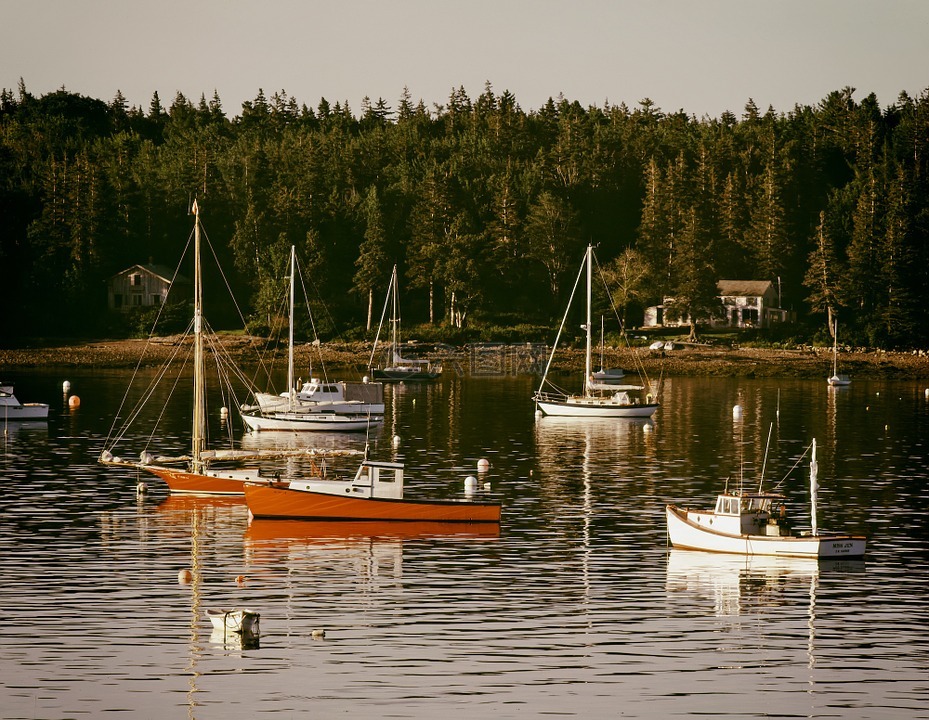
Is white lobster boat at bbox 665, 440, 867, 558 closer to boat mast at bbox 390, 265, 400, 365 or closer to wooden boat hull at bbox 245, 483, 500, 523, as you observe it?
wooden boat hull at bbox 245, 483, 500, 523

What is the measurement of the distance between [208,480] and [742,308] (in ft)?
434

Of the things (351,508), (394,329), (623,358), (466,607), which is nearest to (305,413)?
(351,508)

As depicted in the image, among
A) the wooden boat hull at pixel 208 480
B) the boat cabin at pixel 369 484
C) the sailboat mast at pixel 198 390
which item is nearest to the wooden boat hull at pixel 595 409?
the wooden boat hull at pixel 208 480

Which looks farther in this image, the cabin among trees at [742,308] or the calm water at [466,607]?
the cabin among trees at [742,308]

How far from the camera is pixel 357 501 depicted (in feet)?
188

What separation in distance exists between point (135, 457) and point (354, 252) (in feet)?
371

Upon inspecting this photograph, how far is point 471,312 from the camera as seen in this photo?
186 meters

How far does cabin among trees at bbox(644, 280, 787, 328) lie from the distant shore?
10623 millimetres

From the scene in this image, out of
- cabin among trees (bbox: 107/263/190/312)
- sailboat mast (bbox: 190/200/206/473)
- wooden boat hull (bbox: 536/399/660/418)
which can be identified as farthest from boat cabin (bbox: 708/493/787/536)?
cabin among trees (bbox: 107/263/190/312)

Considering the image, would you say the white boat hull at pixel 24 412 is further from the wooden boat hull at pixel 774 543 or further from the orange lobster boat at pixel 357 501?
the wooden boat hull at pixel 774 543

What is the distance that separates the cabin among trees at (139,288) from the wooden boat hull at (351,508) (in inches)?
5358

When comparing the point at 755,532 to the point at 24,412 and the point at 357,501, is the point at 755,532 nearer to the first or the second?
the point at 357,501

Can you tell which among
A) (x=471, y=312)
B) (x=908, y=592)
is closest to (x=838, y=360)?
(x=471, y=312)

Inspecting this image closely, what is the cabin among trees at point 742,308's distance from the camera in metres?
186
